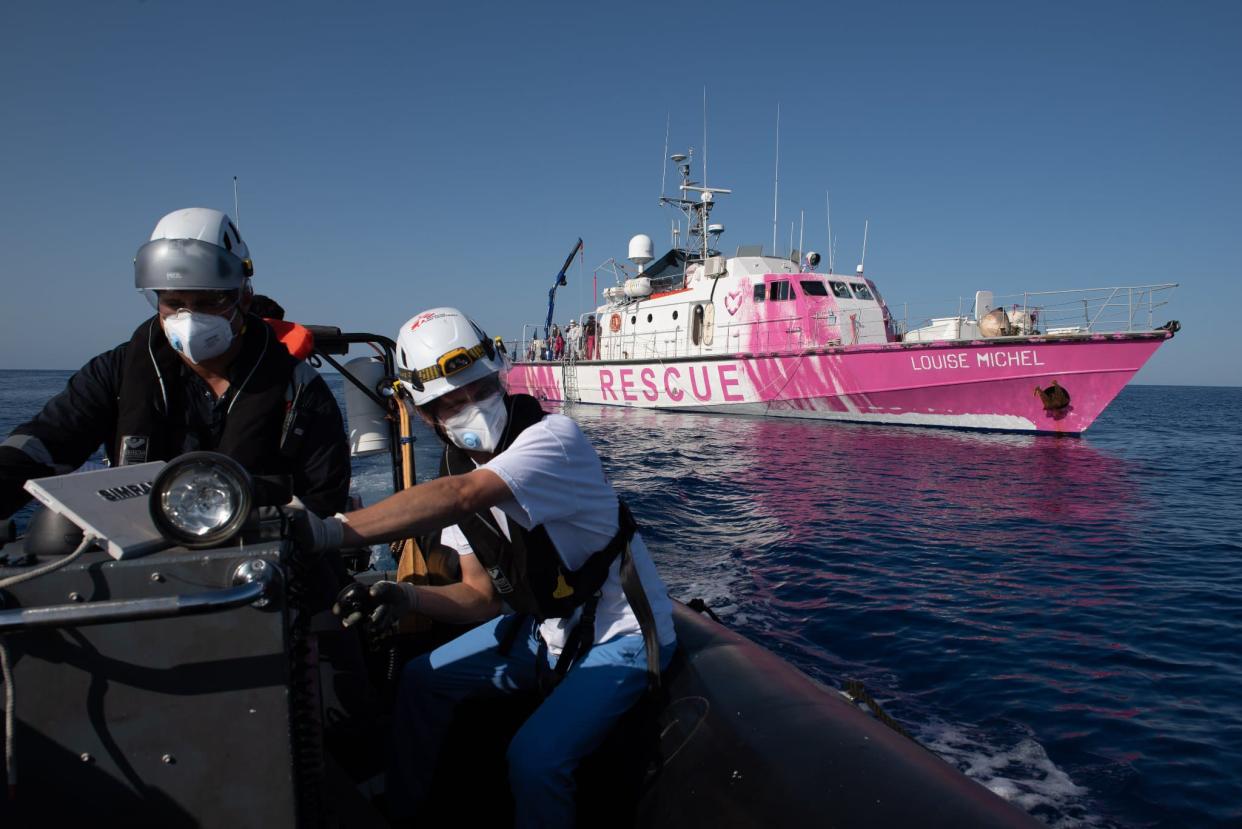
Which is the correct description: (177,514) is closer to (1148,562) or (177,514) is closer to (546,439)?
(546,439)

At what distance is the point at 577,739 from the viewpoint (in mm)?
2145

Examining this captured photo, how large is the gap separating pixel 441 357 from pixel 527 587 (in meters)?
0.77

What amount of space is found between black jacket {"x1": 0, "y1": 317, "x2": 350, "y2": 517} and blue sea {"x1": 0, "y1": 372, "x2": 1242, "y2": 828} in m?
3.71

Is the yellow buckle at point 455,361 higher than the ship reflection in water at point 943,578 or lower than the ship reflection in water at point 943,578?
higher

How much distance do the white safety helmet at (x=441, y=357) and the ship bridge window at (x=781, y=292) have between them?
22.3 m

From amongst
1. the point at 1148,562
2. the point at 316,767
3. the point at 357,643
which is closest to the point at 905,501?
the point at 1148,562

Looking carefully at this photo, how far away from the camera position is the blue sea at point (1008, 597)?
4121 millimetres

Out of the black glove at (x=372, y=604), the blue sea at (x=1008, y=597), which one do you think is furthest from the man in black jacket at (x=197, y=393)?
the blue sea at (x=1008, y=597)

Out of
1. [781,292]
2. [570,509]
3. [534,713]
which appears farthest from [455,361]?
[781,292]

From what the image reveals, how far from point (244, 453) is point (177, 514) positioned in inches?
39.6

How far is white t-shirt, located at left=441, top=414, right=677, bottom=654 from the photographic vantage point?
6.69ft

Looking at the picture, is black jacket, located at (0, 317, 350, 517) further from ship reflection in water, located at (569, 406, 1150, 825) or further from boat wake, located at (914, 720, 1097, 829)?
ship reflection in water, located at (569, 406, 1150, 825)

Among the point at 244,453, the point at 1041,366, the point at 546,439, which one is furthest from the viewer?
the point at 1041,366

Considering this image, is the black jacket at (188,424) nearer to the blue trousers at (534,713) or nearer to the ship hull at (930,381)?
the blue trousers at (534,713)
